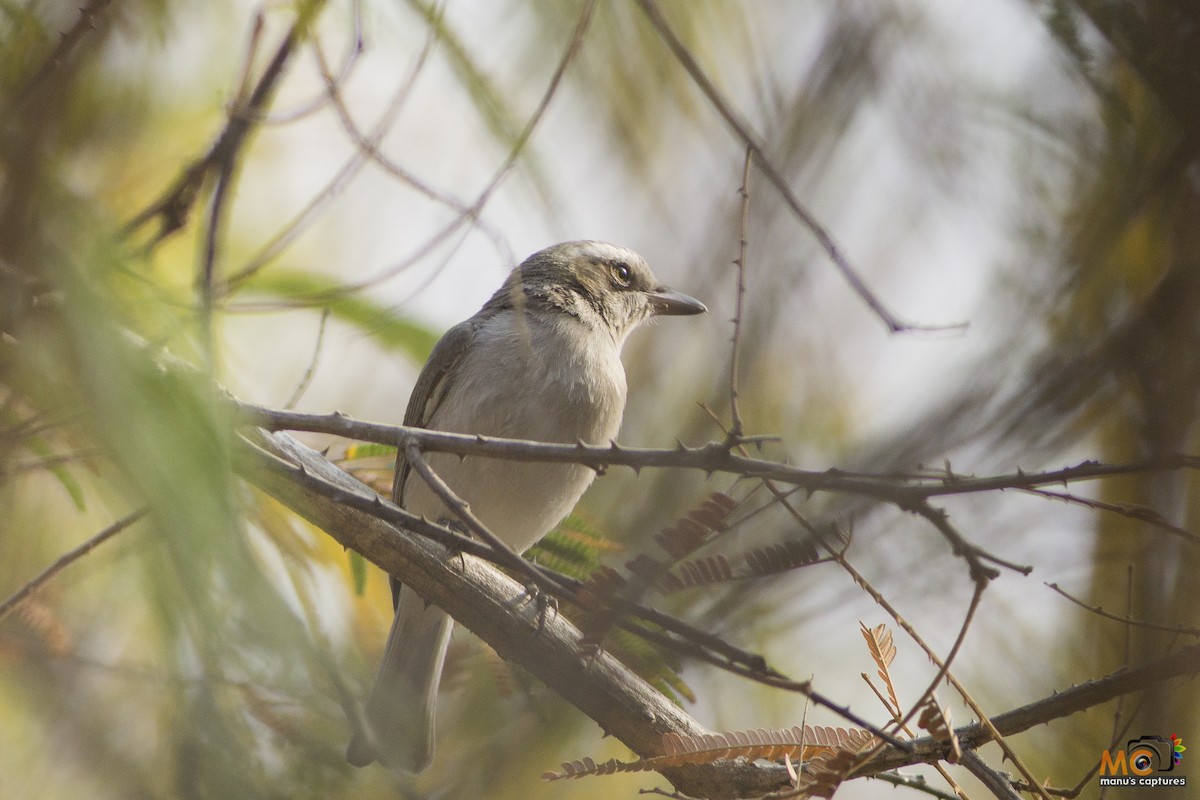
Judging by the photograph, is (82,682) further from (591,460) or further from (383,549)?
(591,460)

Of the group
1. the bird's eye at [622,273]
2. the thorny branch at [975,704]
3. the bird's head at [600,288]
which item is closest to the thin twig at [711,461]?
the thorny branch at [975,704]

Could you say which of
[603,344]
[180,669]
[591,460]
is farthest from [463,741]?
[180,669]

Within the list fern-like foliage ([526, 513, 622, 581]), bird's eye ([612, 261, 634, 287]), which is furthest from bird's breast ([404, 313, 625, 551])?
bird's eye ([612, 261, 634, 287])

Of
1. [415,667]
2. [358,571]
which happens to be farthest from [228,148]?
[415,667]

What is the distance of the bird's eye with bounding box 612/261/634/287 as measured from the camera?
5.69 meters

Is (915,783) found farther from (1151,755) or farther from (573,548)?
(573,548)

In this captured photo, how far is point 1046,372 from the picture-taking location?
7.68 ft

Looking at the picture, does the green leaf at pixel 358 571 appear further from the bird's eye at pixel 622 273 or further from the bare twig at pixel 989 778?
the bird's eye at pixel 622 273

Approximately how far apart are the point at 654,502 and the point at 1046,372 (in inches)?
118

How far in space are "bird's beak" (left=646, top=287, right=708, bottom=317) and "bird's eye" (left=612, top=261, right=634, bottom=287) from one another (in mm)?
141

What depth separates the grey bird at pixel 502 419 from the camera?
14.5ft

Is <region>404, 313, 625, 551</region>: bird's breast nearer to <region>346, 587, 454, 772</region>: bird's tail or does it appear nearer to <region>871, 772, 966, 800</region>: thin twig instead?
<region>346, 587, 454, 772</region>: bird's tail
